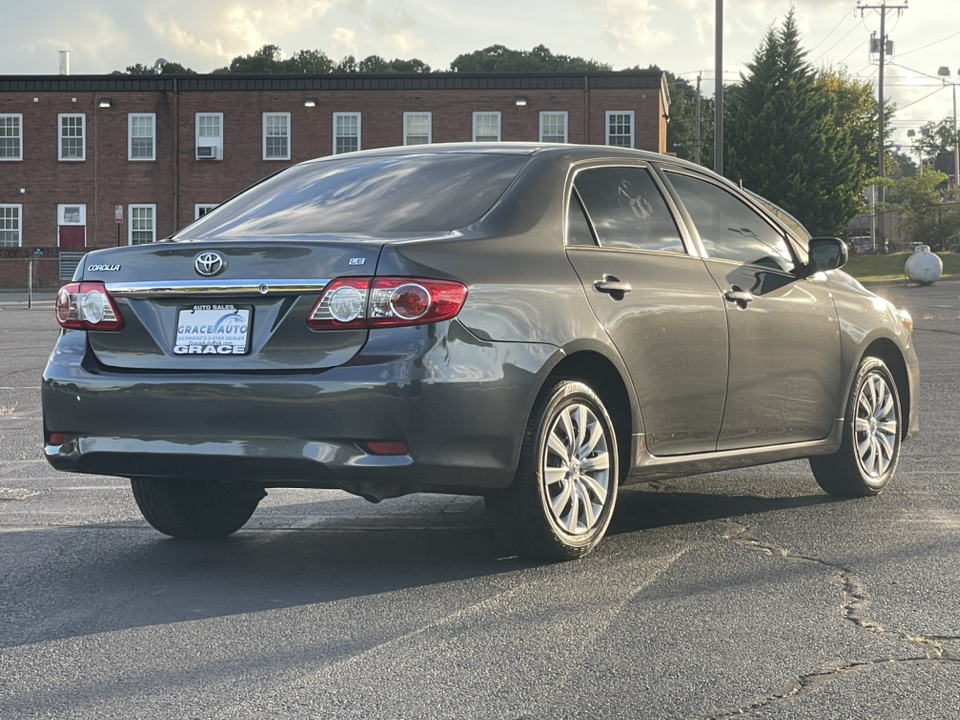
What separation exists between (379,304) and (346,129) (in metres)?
47.5

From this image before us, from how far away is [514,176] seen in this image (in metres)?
5.74

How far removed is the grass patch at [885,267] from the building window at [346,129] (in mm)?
18349

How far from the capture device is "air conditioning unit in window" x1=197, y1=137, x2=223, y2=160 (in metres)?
51.0

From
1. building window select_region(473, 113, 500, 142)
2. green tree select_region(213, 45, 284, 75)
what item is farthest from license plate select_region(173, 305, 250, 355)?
green tree select_region(213, 45, 284, 75)

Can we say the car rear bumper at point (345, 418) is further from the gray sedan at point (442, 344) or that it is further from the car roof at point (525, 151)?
the car roof at point (525, 151)

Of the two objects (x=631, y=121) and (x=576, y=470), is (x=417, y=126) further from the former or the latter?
(x=576, y=470)

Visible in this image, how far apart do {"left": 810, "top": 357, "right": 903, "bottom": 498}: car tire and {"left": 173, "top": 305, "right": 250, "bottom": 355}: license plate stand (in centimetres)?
335

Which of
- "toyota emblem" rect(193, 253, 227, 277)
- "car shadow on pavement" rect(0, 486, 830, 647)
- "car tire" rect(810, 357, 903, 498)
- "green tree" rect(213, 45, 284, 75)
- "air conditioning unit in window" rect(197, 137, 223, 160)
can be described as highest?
"green tree" rect(213, 45, 284, 75)

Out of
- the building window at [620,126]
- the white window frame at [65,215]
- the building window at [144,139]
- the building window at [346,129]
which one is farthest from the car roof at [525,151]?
the white window frame at [65,215]

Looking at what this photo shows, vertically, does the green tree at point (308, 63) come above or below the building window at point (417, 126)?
above

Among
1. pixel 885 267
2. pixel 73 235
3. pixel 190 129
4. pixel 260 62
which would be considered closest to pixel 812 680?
pixel 190 129

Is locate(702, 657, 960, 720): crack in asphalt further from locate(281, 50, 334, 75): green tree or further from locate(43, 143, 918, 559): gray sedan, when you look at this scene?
locate(281, 50, 334, 75): green tree

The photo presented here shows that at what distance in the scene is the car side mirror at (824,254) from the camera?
23.0ft

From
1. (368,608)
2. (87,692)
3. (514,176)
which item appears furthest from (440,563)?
(87,692)
